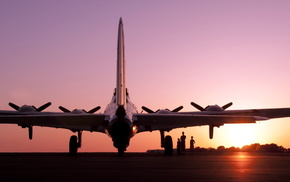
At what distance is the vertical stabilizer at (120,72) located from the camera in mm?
20866

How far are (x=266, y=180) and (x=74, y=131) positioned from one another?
25.7 m

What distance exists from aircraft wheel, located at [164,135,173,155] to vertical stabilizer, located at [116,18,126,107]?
311 inches

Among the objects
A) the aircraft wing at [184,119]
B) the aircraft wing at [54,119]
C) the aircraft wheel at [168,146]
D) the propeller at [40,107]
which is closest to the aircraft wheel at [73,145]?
the aircraft wing at [184,119]

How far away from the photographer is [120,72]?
22891 millimetres

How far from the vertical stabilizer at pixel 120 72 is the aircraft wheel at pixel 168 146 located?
789 centimetres

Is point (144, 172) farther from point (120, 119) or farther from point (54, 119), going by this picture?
point (54, 119)

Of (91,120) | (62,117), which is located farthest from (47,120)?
(91,120)

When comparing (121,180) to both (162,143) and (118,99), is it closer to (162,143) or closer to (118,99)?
(118,99)

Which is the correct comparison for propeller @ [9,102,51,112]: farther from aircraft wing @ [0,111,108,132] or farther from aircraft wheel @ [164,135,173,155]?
aircraft wing @ [0,111,108,132]

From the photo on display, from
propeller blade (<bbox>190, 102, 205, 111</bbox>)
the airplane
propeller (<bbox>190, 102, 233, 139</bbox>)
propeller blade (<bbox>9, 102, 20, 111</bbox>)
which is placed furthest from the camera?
propeller blade (<bbox>190, 102, 205, 111</bbox>)

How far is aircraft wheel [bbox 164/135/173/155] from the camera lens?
29.8 meters

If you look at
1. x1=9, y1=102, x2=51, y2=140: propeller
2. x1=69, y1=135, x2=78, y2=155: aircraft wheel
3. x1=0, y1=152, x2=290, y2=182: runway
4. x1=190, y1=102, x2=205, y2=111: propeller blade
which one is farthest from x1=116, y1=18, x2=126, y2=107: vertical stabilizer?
x1=190, y1=102, x2=205, y2=111: propeller blade

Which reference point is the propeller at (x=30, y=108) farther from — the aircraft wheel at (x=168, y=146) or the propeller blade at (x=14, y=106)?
the aircraft wheel at (x=168, y=146)

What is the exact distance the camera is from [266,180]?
7.57m
